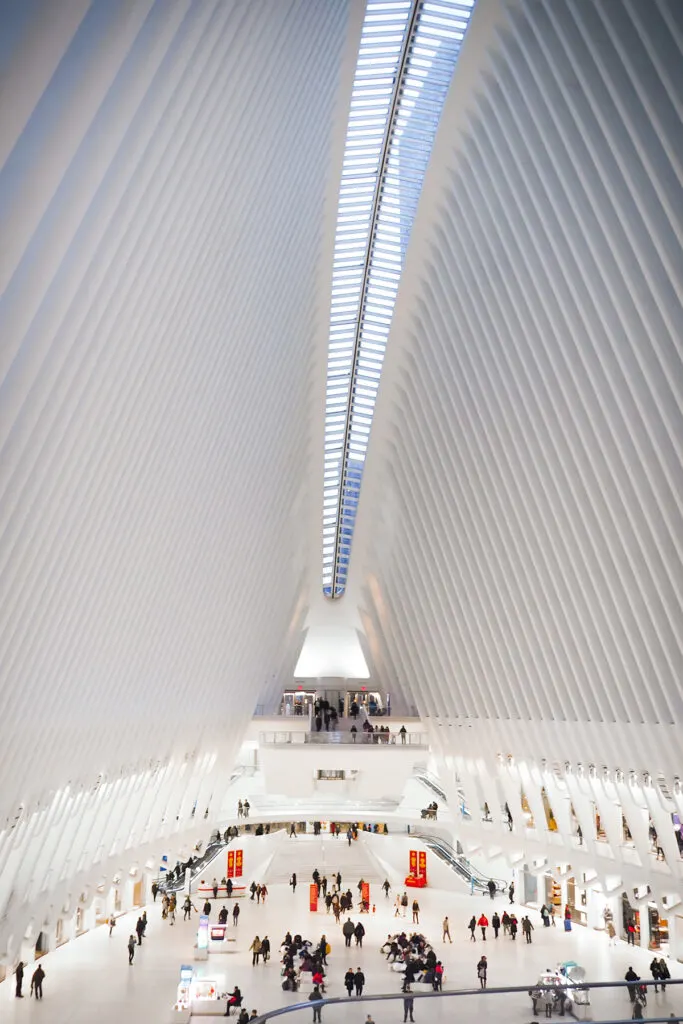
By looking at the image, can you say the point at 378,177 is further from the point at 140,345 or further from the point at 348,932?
the point at 348,932

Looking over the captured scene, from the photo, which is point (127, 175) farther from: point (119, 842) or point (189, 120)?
point (119, 842)

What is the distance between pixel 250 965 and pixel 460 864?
1593 centimetres

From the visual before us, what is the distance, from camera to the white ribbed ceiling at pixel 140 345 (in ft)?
28.8

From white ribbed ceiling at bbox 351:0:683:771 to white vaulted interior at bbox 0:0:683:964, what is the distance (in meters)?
0.08

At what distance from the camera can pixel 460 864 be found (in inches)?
1496

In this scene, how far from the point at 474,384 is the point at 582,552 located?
17.3 ft

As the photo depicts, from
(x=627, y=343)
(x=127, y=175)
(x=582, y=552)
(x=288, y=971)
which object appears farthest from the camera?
(x=288, y=971)

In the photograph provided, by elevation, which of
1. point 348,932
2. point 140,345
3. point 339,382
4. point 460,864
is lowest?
point 348,932

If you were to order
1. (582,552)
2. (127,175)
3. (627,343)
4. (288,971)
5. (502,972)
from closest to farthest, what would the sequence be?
1. (127,175)
2. (627,343)
3. (582,552)
4. (288,971)
5. (502,972)

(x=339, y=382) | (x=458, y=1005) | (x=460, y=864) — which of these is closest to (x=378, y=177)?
(x=339, y=382)

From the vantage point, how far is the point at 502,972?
23.1 meters

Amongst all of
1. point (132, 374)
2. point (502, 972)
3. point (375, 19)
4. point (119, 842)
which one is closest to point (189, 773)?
point (119, 842)

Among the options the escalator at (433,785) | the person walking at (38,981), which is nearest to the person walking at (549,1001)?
the person walking at (38,981)

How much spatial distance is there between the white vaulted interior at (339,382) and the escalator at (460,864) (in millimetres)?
4116
